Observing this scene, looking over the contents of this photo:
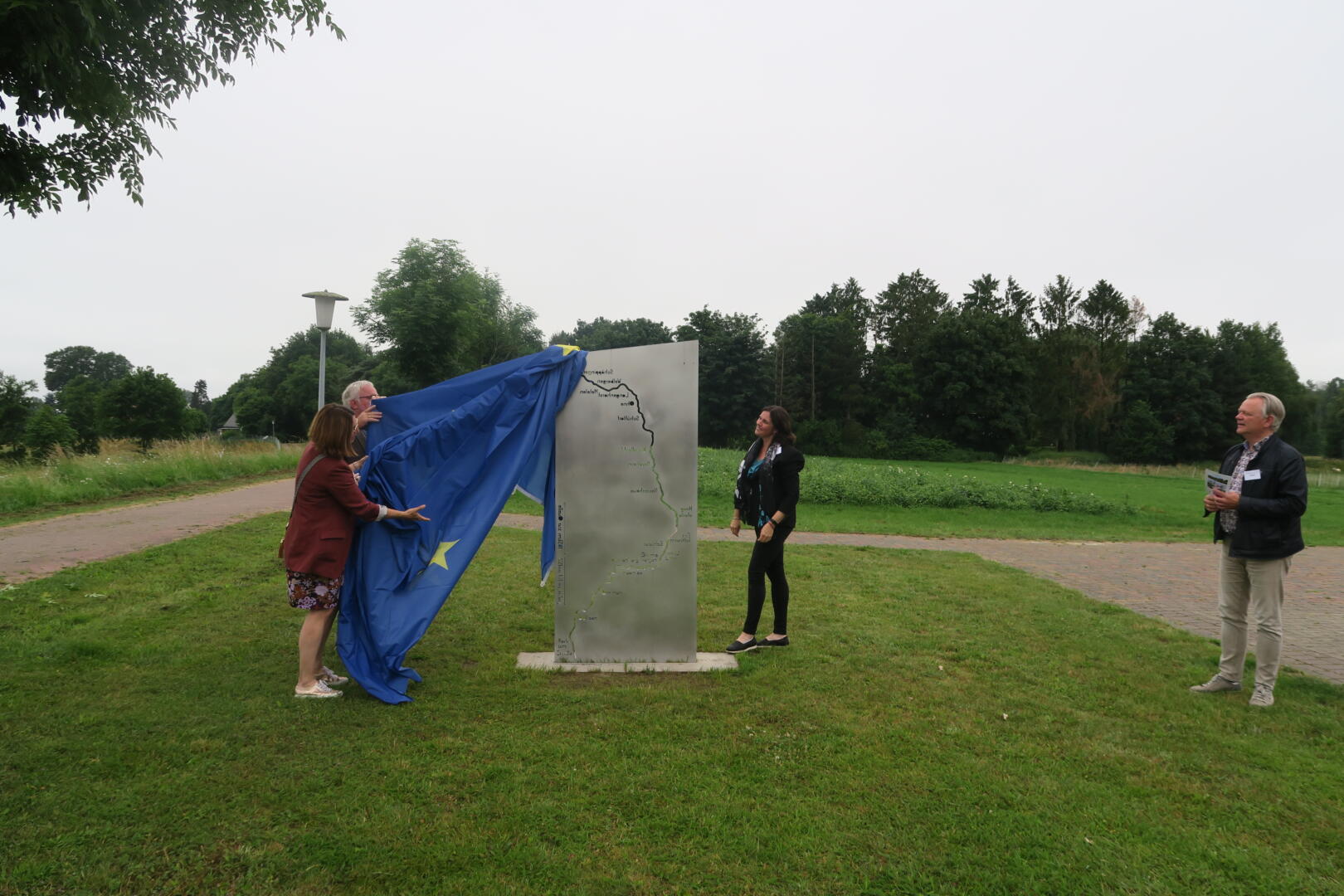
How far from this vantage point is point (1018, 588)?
9.44 m

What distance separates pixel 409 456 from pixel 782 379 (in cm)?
6462

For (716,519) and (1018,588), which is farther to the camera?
(716,519)

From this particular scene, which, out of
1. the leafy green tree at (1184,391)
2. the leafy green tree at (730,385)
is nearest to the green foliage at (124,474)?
the leafy green tree at (730,385)

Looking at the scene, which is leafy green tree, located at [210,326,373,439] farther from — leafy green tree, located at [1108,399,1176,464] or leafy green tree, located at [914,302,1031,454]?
leafy green tree, located at [1108,399,1176,464]

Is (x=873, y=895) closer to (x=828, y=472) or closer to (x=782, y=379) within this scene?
(x=828, y=472)

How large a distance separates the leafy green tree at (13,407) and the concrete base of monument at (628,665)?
69.3 feet

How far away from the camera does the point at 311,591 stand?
4.90 meters

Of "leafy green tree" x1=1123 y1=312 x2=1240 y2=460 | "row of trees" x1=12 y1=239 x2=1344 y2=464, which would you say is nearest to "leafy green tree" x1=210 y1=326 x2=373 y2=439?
"row of trees" x1=12 y1=239 x2=1344 y2=464

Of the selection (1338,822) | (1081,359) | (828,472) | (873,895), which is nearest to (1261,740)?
(1338,822)

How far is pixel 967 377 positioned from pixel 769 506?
58632mm

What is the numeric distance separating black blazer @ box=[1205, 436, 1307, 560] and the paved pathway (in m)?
1.83

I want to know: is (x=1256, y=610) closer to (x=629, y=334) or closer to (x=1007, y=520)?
(x=1007, y=520)

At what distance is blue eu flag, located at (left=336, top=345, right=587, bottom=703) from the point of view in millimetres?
5074

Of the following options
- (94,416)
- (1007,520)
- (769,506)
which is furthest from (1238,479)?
(94,416)
